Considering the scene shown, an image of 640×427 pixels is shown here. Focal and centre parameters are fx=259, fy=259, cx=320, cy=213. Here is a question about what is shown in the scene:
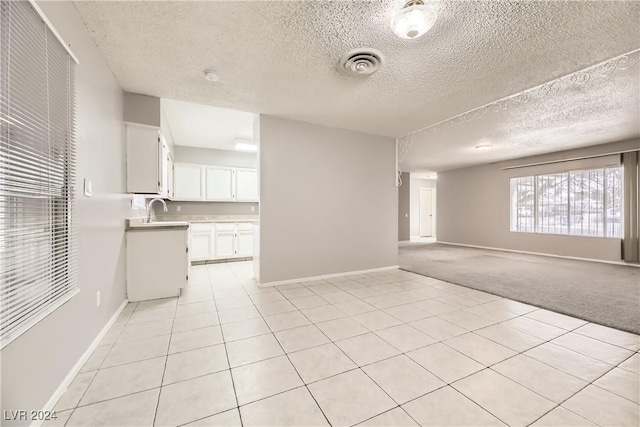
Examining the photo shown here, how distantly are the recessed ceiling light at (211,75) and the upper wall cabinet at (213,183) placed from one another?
3169mm

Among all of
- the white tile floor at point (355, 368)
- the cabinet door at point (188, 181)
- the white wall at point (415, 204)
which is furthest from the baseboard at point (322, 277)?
the white wall at point (415, 204)

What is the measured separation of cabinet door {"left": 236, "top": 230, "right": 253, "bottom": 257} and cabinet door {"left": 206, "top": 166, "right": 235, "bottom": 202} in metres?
0.87

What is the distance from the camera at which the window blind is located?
110 cm

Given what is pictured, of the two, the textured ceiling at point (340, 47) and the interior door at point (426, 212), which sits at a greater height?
the textured ceiling at point (340, 47)

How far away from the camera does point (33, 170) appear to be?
4.22 ft

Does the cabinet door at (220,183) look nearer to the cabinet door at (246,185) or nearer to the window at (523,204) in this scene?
the cabinet door at (246,185)

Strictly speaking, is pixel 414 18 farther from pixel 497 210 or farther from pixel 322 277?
pixel 497 210

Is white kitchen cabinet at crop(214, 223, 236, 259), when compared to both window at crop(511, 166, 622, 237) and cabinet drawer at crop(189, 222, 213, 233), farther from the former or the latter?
window at crop(511, 166, 622, 237)

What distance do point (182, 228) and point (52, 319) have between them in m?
1.90

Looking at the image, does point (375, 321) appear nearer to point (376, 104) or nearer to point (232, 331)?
point (232, 331)

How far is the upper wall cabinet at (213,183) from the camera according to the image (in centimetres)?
538

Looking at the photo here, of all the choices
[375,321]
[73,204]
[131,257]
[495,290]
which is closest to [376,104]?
[375,321]

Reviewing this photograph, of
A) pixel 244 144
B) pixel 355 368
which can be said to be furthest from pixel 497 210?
pixel 355 368

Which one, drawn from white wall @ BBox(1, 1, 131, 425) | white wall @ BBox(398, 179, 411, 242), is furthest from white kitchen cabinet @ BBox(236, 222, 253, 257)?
white wall @ BBox(398, 179, 411, 242)
